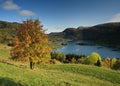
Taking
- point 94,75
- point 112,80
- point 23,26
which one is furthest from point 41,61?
point 112,80

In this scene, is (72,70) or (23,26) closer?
(23,26)

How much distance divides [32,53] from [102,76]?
14.7 meters

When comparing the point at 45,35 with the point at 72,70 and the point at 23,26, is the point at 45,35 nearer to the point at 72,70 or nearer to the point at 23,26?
the point at 23,26

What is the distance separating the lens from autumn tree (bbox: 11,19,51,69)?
33.9m

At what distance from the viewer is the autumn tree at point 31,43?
3391cm

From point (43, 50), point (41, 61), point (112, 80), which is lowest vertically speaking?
point (112, 80)

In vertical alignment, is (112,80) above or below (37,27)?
below

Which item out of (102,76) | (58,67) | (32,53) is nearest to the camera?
(32,53)

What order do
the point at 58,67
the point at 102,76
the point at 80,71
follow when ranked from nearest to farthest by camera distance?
the point at 102,76 → the point at 80,71 → the point at 58,67

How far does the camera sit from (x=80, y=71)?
130 feet

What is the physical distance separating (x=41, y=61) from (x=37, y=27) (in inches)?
263

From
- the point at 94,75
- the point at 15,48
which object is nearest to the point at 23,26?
the point at 15,48

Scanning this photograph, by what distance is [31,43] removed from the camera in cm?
3425

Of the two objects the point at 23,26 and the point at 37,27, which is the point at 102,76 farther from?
the point at 23,26
